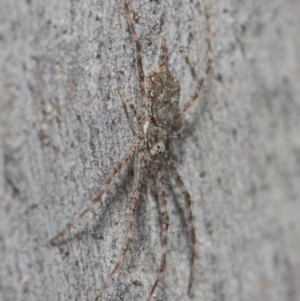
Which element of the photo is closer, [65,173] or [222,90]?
[65,173]

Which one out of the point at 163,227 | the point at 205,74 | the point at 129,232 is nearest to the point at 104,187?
the point at 129,232

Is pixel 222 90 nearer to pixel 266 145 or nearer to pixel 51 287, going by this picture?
pixel 266 145

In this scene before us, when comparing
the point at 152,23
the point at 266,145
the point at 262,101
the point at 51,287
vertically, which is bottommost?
the point at 51,287

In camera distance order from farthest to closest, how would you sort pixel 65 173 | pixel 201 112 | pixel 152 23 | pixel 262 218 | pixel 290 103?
1. pixel 290 103
2. pixel 262 218
3. pixel 201 112
4. pixel 152 23
5. pixel 65 173

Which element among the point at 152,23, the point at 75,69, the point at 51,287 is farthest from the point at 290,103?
the point at 51,287

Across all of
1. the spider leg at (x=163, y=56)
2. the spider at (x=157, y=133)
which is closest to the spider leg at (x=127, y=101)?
the spider at (x=157, y=133)

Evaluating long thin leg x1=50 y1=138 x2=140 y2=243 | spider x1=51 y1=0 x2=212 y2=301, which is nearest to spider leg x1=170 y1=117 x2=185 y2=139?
spider x1=51 y1=0 x2=212 y2=301
